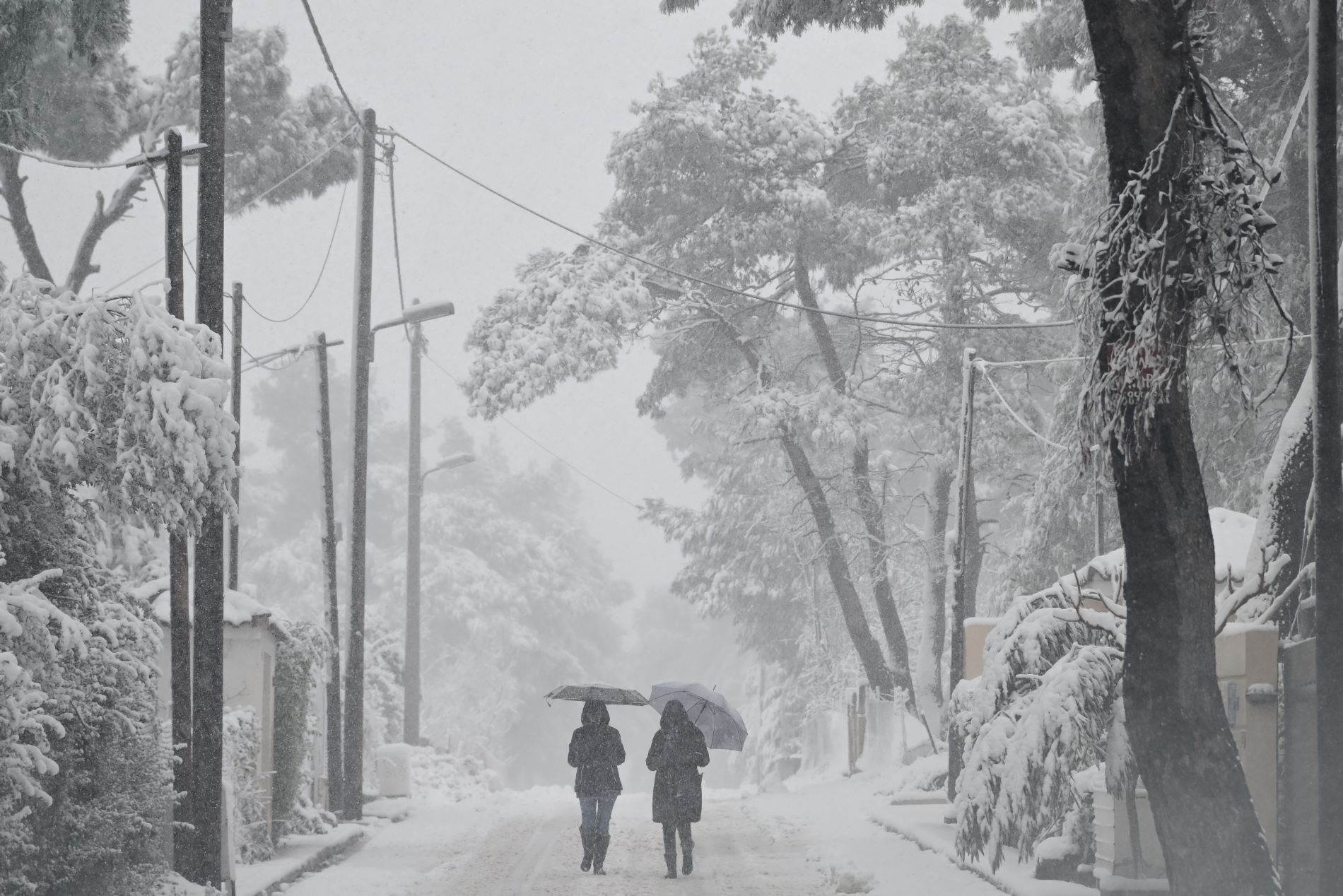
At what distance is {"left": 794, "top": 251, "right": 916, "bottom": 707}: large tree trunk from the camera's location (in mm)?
29750

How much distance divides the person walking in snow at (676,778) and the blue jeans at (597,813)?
1.65 ft

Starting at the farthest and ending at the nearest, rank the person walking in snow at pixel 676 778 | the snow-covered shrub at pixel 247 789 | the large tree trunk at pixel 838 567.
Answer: the large tree trunk at pixel 838 567, the snow-covered shrub at pixel 247 789, the person walking in snow at pixel 676 778

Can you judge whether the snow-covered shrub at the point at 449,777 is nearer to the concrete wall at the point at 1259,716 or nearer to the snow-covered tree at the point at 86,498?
the snow-covered tree at the point at 86,498

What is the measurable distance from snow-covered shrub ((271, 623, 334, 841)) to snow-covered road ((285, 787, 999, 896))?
942 mm

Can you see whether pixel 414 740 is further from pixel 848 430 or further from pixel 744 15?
pixel 744 15

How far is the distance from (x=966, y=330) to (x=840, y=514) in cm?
951

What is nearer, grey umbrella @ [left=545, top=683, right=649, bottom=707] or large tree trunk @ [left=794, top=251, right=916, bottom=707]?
grey umbrella @ [left=545, top=683, right=649, bottom=707]

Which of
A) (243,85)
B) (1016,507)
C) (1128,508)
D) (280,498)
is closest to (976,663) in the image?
(1128,508)

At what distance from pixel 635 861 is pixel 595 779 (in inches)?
62.0

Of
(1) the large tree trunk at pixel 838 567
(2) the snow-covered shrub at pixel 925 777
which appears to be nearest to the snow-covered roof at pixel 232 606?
(2) the snow-covered shrub at pixel 925 777

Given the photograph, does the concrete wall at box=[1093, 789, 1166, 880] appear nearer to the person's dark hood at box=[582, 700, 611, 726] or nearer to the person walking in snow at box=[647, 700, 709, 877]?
the person walking in snow at box=[647, 700, 709, 877]

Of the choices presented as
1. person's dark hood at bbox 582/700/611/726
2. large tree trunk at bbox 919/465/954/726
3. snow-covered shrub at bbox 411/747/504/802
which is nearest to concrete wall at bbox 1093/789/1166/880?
person's dark hood at bbox 582/700/611/726

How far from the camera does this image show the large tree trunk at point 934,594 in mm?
29344

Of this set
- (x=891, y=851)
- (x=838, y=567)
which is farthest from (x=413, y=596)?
(x=891, y=851)
